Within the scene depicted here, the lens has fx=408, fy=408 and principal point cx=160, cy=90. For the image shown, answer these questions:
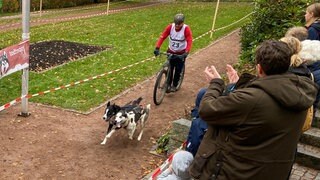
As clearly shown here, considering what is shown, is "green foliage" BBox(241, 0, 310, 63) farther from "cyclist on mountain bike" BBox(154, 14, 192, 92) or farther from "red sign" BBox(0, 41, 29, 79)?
"red sign" BBox(0, 41, 29, 79)

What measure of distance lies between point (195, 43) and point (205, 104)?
13.3 metres

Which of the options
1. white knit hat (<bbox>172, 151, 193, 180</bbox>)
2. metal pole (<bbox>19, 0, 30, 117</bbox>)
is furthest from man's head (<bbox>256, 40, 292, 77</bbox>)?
metal pole (<bbox>19, 0, 30, 117</bbox>)

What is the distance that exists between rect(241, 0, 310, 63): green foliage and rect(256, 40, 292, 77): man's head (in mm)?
6385

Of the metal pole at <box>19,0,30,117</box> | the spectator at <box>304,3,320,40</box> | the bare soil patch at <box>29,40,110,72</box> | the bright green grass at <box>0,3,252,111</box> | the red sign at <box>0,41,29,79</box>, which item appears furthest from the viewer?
the bare soil patch at <box>29,40,110,72</box>

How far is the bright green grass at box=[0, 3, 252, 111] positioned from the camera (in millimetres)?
9414

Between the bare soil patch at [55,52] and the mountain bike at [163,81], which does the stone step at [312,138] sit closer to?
the mountain bike at [163,81]

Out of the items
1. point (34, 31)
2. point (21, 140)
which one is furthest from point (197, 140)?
point (34, 31)

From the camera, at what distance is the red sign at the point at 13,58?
7387mm

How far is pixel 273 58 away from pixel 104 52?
1161 centimetres

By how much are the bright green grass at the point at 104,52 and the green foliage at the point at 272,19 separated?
10.3ft

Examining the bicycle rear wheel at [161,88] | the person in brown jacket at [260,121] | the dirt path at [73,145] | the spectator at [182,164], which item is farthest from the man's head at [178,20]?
the person in brown jacket at [260,121]

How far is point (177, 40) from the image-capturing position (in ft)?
28.8

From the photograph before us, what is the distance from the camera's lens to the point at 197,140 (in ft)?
12.8

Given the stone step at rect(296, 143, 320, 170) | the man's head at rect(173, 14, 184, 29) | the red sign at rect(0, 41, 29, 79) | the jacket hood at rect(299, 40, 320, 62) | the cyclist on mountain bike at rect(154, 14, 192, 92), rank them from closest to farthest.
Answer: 1. the jacket hood at rect(299, 40, 320, 62)
2. the stone step at rect(296, 143, 320, 170)
3. the red sign at rect(0, 41, 29, 79)
4. the man's head at rect(173, 14, 184, 29)
5. the cyclist on mountain bike at rect(154, 14, 192, 92)
